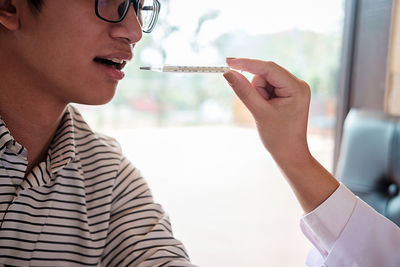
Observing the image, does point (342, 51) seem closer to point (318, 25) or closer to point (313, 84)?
point (318, 25)

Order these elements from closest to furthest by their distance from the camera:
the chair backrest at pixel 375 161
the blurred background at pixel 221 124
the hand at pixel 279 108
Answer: the hand at pixel 279 108 → the chair backrest at pixel 375 161 → the blurred background at pixel 221 124

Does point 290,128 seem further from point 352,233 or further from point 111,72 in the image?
point 111,72

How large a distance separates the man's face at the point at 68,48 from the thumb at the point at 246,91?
0.78ft

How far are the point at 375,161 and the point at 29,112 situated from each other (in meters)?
0.97

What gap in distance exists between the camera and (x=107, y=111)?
5.27 meters

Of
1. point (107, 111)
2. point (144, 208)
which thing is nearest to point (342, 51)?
point (144, 208)

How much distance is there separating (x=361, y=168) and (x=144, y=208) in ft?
2.30

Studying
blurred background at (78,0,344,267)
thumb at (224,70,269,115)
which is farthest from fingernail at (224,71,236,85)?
blurred background at (78,0,344,267)

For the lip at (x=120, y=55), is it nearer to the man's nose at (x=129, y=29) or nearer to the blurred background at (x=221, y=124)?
the man's nose at (x=129, y=29)

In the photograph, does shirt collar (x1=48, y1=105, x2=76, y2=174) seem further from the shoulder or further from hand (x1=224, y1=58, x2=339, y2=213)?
hand (x1=224, y1=58, x2=339, y2=213)

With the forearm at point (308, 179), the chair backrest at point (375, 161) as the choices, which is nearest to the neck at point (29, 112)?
the forearm at point (308, 179)

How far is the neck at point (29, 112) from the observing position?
90cm

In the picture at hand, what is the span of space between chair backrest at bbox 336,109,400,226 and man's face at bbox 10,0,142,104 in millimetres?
797

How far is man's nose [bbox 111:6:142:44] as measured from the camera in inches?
35.8
